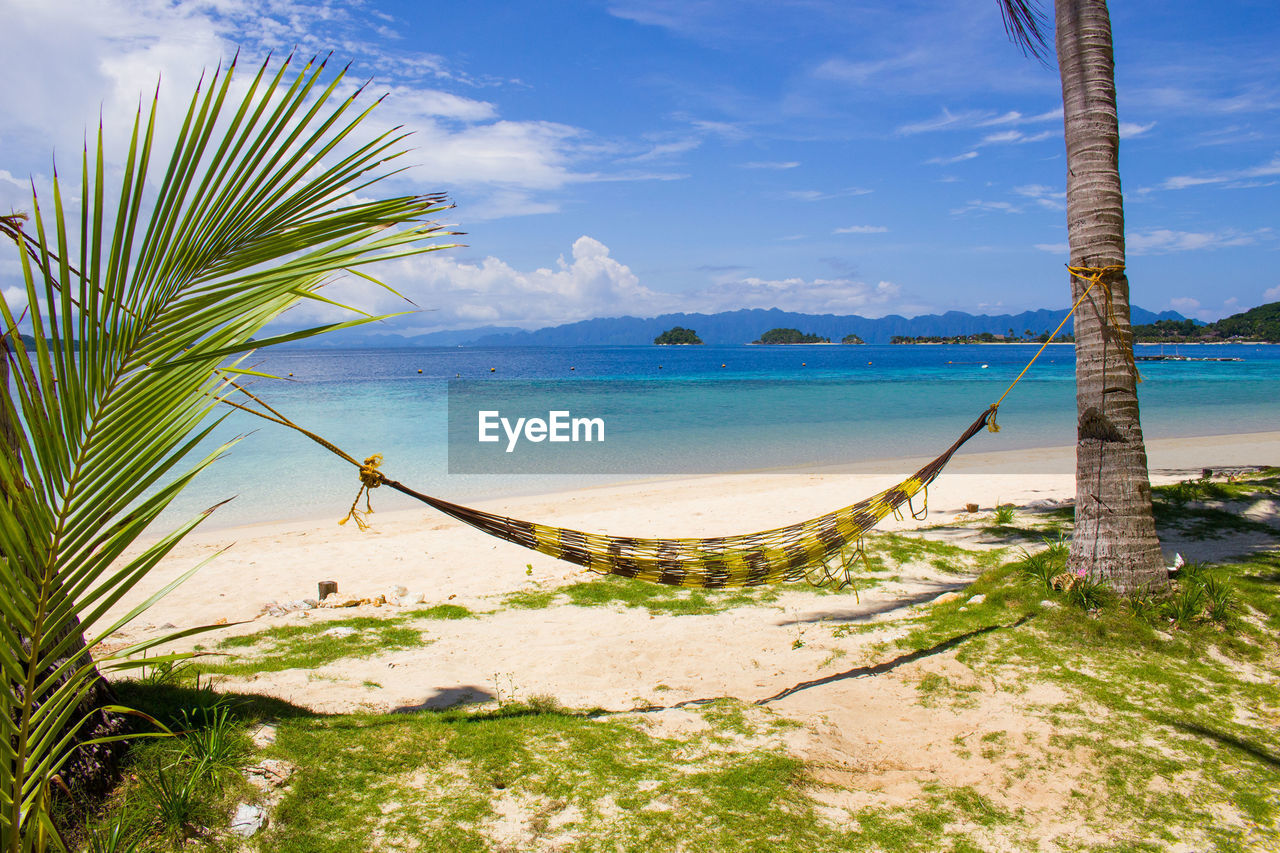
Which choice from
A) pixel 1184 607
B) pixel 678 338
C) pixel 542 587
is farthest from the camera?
pixel 678 338

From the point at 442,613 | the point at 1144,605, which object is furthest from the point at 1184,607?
the point at 442,613

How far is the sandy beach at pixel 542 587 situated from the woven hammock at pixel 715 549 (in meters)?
0.48

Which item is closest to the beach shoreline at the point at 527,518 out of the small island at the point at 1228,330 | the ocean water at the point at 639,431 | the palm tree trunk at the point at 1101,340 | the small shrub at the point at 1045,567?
the ocean water at the point at 639,431

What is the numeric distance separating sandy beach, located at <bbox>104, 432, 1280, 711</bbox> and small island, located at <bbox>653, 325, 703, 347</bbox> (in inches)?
4555

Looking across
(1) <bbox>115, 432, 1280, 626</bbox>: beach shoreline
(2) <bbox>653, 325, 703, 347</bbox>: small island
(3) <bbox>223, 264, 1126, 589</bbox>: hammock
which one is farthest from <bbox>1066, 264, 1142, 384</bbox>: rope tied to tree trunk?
(2) <bbox>653, 325, 703, 347</bbox>: small island

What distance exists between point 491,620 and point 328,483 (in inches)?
283

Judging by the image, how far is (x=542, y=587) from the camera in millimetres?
4973

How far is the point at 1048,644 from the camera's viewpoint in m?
3.29

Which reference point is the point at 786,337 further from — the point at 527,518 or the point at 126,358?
the point at 126,358

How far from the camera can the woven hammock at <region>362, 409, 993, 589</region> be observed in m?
3.15

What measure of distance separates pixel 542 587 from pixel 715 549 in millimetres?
1957

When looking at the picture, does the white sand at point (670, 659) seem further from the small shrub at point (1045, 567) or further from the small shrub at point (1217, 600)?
the small shrub at point (1217, 600)

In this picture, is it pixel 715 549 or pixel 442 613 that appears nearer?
pixel 715 549

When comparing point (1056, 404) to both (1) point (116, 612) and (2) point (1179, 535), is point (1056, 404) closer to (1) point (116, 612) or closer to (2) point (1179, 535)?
(2) point (1179, 535)
